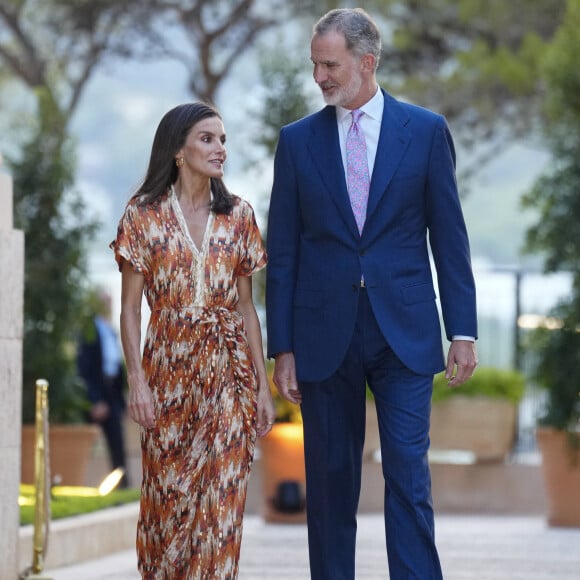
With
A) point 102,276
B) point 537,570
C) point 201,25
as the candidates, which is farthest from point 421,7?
point 537,570

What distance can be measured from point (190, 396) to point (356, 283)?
66 centimetres

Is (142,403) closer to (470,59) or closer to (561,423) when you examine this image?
(561,423)

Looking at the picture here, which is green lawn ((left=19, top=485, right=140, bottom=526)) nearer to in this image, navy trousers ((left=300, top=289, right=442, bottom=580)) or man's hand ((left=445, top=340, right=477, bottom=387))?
navy trousers ((left=300, top=289, right=442, bottom=580))

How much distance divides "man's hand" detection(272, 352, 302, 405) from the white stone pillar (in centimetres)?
141

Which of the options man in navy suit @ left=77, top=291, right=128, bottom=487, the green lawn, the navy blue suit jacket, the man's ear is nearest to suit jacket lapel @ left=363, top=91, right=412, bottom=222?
the navy blue suit jacket

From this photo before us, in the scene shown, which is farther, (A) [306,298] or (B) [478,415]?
(B) [478,415]

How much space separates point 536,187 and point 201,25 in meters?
9.27

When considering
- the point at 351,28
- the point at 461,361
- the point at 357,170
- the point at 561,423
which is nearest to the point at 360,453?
the point at 461,361

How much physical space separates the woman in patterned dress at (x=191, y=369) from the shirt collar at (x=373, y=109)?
16.6 inches

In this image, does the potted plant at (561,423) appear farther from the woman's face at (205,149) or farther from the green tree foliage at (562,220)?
the woman's face at (205,149)

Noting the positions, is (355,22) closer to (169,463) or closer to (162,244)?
(162,244)

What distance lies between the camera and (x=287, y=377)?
538 centimetres

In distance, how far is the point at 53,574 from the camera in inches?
299

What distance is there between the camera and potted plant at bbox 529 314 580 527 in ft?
37.5
